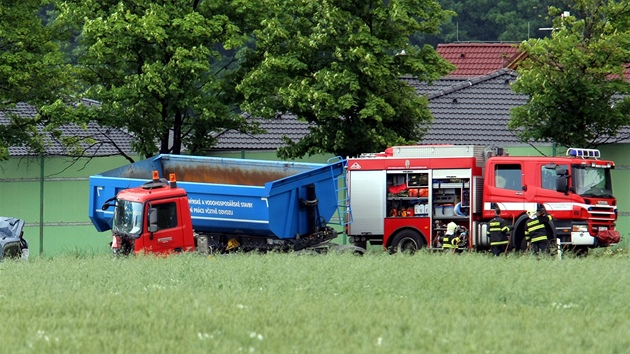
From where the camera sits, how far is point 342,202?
28.7 meters

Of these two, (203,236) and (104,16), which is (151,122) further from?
(203,236)

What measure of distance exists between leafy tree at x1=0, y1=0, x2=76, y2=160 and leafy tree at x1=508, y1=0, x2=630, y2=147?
498 inches

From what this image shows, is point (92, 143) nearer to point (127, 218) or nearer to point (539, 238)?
point (127, 218)

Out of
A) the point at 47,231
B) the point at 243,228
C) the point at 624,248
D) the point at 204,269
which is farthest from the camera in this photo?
the point at 47,231

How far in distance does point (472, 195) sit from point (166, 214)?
7.10 metres

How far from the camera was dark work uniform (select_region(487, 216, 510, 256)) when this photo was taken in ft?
84.2

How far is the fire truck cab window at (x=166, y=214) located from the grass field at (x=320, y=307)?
4.21m

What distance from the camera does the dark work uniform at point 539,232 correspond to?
24969mm

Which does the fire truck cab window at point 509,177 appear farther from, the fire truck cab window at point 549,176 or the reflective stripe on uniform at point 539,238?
the reflective stripe on uniform at point 539,238

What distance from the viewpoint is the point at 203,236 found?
26625mm

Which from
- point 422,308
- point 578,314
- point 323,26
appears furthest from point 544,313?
point 323,26

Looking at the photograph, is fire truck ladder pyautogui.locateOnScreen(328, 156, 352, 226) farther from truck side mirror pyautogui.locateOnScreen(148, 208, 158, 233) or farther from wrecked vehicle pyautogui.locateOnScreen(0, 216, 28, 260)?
wrecked vehicle pyautogui.locateOnScreen(0, 216, 28, 260)

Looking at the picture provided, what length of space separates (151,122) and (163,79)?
1.47 metres

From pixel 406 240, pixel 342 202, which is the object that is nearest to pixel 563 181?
pixel 406 240
